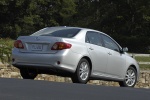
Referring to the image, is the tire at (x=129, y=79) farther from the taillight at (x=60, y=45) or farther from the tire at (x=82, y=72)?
the taillight at (x=60, y=45)

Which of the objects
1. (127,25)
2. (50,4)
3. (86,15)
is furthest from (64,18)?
(127,25)

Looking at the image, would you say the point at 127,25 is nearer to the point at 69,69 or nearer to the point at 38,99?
the point at 69,69

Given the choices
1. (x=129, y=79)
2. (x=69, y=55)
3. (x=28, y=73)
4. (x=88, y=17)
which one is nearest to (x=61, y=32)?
(x=69, y=55)

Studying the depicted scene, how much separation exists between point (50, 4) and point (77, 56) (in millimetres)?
63730

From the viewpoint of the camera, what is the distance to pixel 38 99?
746 centimetres

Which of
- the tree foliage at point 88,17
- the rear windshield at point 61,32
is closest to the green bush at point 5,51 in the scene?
the rear windshield at point 61,32

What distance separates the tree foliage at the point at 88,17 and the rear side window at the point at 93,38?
32490 mm

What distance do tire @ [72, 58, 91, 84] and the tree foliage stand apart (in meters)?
33.3

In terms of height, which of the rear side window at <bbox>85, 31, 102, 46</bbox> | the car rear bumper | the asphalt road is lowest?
the asphalt road

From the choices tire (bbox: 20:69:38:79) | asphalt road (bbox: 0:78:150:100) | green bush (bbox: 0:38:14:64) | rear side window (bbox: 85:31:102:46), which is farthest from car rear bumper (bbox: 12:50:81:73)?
green bush (bbox: 0:38:14:64)

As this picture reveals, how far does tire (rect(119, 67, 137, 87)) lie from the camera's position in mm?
12953

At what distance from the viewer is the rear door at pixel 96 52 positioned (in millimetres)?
11570

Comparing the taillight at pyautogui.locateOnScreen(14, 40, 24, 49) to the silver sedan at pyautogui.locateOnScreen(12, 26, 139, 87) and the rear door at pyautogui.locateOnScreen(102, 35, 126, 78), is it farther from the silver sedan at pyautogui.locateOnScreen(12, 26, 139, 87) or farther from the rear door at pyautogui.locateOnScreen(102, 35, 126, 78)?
the rear door at pyautogui.locateOnScreen(102, 35, 126, 78)

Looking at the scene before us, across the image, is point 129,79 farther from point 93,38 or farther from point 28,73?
point 28,73
